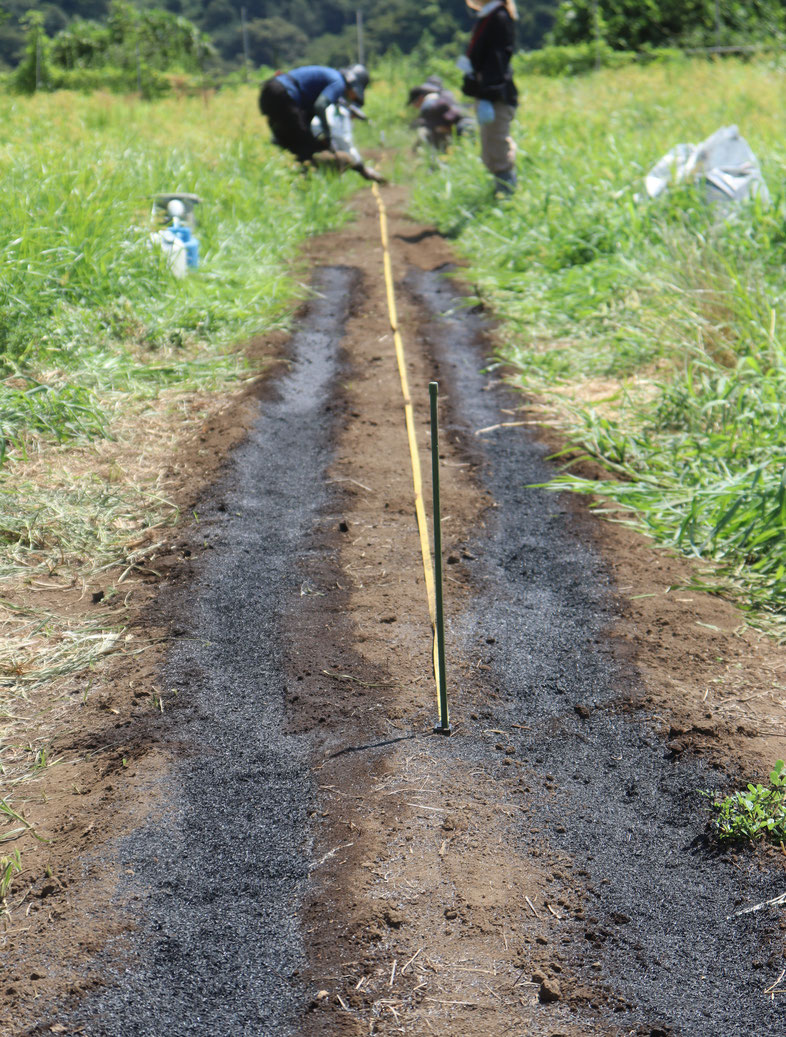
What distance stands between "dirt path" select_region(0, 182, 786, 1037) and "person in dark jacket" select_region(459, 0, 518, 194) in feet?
17.7

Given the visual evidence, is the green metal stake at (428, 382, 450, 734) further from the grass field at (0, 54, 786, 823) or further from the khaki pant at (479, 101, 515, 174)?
the khaki pant at (479, 101, 515, 174)

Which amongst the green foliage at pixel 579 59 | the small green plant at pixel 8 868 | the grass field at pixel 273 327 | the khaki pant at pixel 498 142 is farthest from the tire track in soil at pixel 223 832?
the green foliage at pixel 579 59

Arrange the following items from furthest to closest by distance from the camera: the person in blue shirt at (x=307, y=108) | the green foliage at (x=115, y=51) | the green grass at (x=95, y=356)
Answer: the green foliage at (x=115, y=51), the person in blue shirt at (x=307, y=108), the green grass at (x=95, y=356)

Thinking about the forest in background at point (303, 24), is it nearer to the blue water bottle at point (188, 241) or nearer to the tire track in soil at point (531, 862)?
the blue water bottle at point (188, 241)

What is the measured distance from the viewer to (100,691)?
253 cm

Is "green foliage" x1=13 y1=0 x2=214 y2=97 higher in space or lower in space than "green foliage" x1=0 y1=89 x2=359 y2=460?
higher

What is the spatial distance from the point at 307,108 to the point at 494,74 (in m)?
Result: 2.37

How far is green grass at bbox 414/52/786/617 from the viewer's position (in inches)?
132

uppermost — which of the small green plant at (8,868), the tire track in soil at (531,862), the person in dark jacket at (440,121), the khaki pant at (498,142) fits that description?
the person in dark jacket at (440,121)

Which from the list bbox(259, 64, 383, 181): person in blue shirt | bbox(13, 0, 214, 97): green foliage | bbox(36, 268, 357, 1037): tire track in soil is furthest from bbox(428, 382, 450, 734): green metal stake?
bbox(13, 0, 214, 97): green foliage

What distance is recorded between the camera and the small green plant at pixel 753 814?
2.02 m

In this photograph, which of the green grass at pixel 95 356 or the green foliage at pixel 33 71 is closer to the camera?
the green grass at pixel 95 356

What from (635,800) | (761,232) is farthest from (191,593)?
(761,232)

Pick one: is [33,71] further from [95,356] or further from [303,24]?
[303,24]
